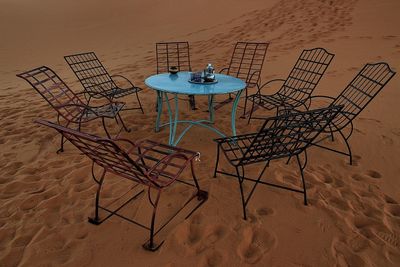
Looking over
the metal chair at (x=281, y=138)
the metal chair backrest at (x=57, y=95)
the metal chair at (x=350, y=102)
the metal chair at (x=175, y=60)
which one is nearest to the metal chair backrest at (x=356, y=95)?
the metal chair at (x=350, y=102)

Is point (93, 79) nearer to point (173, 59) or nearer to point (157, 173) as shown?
point (157, 173)

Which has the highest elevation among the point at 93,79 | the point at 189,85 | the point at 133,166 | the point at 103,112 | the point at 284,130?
the point at 284,130

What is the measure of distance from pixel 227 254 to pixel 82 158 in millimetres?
2058

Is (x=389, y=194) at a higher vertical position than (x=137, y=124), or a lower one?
higher

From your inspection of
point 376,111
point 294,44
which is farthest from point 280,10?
point 376,111

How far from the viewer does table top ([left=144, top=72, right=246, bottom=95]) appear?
3090 mm

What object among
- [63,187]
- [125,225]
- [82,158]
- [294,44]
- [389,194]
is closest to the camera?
[125,225]

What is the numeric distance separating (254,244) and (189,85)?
1845 millimetres

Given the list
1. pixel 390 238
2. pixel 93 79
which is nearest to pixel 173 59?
pixel 93 79

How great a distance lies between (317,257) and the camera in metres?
2.08

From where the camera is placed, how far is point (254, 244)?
219 cm

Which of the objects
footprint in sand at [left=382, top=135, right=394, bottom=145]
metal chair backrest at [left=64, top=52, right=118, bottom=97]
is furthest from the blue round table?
footprint in sand at [left=382, top=135, right=394, bottom=145]

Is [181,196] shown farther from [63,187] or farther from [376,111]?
[376,111]

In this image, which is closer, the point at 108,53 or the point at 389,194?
the point at 389,194
